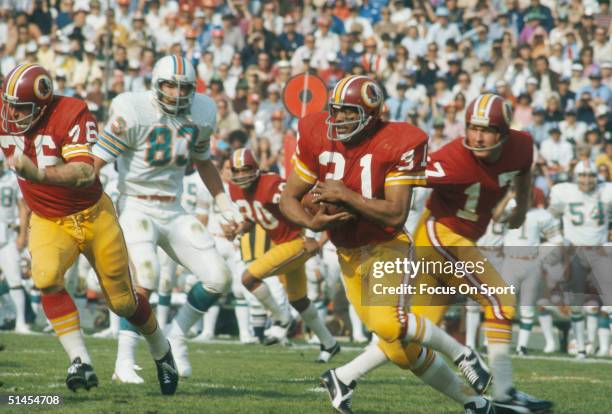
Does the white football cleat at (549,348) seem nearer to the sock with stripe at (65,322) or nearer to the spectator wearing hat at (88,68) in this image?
the sock with stripe at (65,322)

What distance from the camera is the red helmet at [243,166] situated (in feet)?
36.2

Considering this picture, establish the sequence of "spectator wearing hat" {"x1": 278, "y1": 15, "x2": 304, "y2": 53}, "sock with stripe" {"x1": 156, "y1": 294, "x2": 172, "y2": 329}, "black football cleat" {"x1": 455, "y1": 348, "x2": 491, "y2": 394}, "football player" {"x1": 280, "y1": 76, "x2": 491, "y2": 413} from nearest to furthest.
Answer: "football player" {"x1": 280, "y1": 76, "x2": 491, "y2": 413} < "black football cleat" {"x1": 455, "y1": 348, "x2": 491, "y2": 394} < "sock with stripe" {"x1": 156, "y1": 294, "x2": 172, "y2": 329} < "spectator wearing hat" {"x1": 278, "y1": 15, "x2": 304, "y2": 53}

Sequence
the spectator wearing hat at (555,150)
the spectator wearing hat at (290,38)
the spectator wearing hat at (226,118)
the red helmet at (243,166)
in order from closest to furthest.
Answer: the red helmet at (243,166) < the spectator wearing hat at (555,150) < the spectator wearing hat at (226,118) < the spectator wearing hat at (290,38)

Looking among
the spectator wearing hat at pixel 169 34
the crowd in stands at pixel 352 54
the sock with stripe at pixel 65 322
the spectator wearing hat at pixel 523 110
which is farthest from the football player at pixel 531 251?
the spectator wearing hat at pixel 169 34

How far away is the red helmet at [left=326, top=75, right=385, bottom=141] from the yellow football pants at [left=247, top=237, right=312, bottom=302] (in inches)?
174

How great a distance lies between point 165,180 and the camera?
8445 mm

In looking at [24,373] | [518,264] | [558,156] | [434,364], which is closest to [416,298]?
[434,364]

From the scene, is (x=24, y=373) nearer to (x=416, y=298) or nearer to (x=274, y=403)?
(x=274, y=403)

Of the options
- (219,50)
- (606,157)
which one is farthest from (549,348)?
(219,50)

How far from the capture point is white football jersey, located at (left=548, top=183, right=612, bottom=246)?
13398mm

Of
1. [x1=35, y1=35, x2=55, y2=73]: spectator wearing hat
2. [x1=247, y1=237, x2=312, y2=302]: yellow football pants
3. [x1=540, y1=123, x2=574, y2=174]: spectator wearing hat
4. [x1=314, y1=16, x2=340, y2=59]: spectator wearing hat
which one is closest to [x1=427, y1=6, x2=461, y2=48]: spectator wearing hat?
[x1=314, y1=16, x2=340, y2=59]: spectator wearing hat

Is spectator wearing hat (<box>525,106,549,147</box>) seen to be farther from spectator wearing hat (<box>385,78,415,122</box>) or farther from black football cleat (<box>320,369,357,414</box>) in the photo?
black football cleat (<box>320,369,357,414</box>)

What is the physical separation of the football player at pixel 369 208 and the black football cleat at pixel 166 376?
4.21 feet

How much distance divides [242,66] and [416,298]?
12.8 meters
